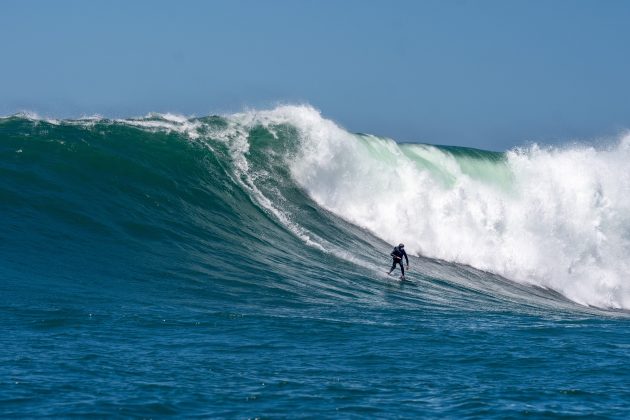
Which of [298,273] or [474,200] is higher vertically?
[474,200]

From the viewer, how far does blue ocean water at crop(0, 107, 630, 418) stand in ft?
40.7

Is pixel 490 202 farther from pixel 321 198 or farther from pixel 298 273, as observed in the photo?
pixel 298 273

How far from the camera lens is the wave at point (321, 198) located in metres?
22.4

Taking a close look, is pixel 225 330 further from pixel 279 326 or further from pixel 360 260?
pixel 360 260

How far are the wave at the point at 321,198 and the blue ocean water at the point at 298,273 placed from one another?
8 cm

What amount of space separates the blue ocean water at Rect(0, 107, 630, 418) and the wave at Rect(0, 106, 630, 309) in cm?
8

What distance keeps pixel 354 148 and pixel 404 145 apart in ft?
13.9

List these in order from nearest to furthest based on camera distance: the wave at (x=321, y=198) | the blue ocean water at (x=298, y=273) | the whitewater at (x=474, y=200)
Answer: the blue ocean water at (x=298, y=273), the wave at (x=321, y=198), the whitewater at (x=474, y=200)

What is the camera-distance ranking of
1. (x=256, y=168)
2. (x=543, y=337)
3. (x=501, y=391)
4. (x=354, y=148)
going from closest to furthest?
(x=501, y=391)
(x=543, y=337)
(x=256, y=168)
(x=354, y=148)

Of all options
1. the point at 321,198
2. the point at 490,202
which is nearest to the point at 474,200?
the point at 490,202

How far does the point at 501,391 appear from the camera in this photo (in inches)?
503

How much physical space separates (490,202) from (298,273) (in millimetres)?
12052

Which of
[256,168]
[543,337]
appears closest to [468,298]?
[543,337]

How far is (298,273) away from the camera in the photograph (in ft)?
69.6
